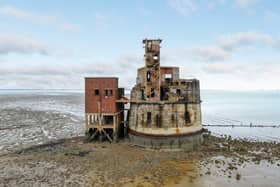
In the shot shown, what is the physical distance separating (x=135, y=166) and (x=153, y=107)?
719 cm

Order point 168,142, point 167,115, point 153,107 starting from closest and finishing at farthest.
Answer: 1. point 168,142
2. point 167,115
3. point 153,107

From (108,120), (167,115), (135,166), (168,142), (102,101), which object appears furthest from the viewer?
(108,120)

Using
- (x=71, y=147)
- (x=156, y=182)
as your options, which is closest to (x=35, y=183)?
(x=156, y=182)

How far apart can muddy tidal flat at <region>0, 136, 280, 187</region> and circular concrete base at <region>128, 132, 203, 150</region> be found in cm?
67

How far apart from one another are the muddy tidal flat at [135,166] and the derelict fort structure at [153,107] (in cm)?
137

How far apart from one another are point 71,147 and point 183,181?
13.2 metres

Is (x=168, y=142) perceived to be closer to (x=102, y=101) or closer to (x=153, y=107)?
(x=153, y=107)

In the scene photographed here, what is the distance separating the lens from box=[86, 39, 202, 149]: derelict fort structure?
88.8 feet

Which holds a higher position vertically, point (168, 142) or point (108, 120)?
point (108, 120)

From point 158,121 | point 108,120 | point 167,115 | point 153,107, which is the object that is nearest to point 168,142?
point 158,121

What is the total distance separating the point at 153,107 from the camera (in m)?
27.5

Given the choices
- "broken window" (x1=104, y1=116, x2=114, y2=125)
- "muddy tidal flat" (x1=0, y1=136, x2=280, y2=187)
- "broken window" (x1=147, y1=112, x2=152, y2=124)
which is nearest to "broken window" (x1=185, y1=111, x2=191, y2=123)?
"muddy tidal flat" (x1=0, y1=136, x2=280, y2=187)

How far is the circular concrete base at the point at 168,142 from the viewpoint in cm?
2694

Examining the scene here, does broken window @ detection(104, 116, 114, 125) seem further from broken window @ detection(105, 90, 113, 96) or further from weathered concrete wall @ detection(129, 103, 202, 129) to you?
weathered concrete wall @ detection(129, 103, 202, 129)
